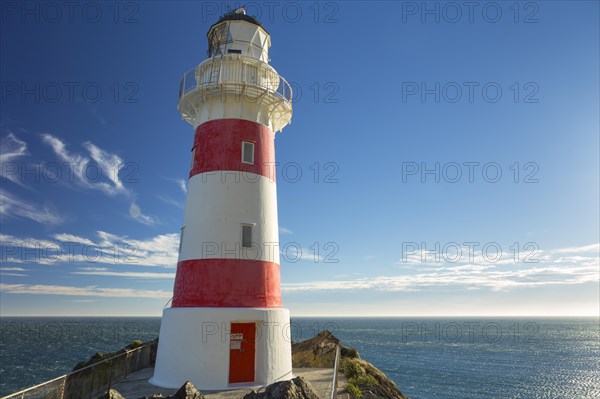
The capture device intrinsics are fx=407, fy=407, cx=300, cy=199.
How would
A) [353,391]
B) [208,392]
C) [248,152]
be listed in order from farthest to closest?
[248,152]
[353,391]
[208,392]

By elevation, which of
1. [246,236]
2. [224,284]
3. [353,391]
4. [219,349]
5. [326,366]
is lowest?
[326,366]

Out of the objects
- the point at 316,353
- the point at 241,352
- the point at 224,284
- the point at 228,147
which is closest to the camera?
the point at 241,352

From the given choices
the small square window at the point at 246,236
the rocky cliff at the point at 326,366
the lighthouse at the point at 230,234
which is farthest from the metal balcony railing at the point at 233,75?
the rocky cliff at the point at 326,366

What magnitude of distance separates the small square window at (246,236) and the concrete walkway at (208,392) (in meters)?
4.73

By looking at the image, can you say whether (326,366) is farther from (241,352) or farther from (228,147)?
(228,147)

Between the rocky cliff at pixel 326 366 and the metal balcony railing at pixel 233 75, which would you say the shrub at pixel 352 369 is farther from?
the metal balcony railing at pixel 233 75

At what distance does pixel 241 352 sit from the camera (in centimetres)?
1372

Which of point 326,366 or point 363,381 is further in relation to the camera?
point 326,366

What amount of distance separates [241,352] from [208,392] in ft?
5.29

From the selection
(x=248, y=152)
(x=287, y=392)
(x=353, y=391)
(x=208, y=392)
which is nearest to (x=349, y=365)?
(x=353, y=391)

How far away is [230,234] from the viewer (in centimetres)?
1435

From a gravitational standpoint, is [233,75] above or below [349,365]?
above

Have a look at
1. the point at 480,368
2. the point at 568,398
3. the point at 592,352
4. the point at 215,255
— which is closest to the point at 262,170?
the point at 215,255

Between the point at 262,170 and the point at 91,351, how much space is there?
61.1 m
